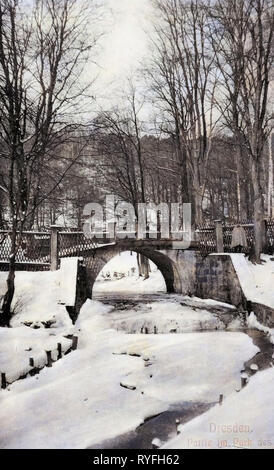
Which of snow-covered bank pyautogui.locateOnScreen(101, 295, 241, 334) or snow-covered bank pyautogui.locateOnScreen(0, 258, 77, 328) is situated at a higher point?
snow-covered bank pyautogui.locateOnScreen(0, 258, 77, 328)

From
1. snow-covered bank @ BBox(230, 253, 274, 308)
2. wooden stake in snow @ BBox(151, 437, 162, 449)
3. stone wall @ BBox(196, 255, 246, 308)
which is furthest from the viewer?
stone wall @ BBox(196, 255, 246, 308)

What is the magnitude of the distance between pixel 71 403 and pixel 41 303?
4767 mm

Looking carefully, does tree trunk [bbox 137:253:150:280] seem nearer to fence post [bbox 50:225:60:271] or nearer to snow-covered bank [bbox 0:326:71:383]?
fence post [bbox 50:225:60:271]

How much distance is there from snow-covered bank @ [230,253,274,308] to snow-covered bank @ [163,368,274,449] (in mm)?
6034

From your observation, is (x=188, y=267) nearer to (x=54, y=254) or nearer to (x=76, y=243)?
(x=76, y=243)

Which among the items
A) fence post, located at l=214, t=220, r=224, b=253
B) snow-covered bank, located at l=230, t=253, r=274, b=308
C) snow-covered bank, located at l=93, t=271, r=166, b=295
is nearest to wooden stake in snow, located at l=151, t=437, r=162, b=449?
snow-covered bank, located at l=230, t=253, r=274, b=308

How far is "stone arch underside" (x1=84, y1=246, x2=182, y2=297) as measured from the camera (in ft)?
49.0

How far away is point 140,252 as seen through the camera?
18.8m

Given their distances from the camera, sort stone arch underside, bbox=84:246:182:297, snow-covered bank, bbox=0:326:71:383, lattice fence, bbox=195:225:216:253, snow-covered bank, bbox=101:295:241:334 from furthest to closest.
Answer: lattice fence, bbox=195:225:216:253 < stone arch underside, bbox=84:246:182:297 < snow-covered bank, bbox=101:295:241:334 < snow-covered bank, bbox=0:326:71:383

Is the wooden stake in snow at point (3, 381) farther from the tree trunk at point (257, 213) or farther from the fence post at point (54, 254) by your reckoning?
the tree trunk at point (257, 213)

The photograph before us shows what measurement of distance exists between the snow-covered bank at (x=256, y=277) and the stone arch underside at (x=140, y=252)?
13.6 ft

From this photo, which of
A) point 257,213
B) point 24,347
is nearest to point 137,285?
point 257,213

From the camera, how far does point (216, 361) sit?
8641 mm
